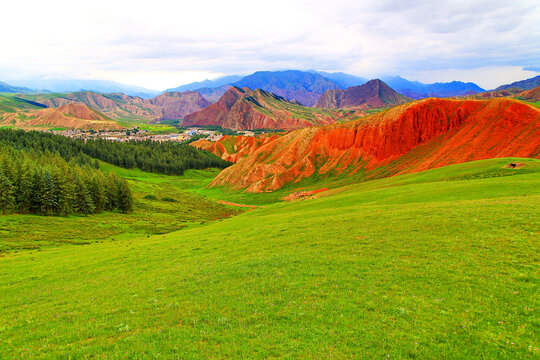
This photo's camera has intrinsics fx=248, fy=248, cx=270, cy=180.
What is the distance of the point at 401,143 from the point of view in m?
108

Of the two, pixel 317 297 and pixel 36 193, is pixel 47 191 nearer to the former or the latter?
pixel 36 193

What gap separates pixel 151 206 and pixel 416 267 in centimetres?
9738

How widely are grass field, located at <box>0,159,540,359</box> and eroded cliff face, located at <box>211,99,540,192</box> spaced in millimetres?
70042

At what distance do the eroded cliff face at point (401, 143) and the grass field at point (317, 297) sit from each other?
70042 mm

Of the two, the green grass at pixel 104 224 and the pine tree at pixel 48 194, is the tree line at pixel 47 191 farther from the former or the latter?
the green grass at pixel 104 224

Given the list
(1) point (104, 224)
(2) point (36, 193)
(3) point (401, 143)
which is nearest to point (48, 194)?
(2) point (36, 193)

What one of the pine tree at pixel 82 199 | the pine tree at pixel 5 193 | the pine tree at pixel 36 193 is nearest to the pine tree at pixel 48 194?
the pine tree at pixel 36 193

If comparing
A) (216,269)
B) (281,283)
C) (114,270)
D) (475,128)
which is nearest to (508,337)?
(281,283)

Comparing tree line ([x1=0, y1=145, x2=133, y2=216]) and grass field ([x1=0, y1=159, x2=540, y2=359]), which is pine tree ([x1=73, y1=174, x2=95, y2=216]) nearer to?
tree line ([x1=0, y1=145, x2=133, y2=216])

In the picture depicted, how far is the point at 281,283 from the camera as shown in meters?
16.6

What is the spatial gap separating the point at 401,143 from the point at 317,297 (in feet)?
363

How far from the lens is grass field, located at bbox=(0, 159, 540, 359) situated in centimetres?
1012

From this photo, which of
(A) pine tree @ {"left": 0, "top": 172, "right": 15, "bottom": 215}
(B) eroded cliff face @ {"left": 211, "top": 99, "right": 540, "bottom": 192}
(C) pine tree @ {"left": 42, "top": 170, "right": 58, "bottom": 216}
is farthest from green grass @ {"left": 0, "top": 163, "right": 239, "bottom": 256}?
(B) eroded cliff face @ {"left": 211, "top": 99, "right": 540, "bottom": 192}

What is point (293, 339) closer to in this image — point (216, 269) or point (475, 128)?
point (216, 269)
